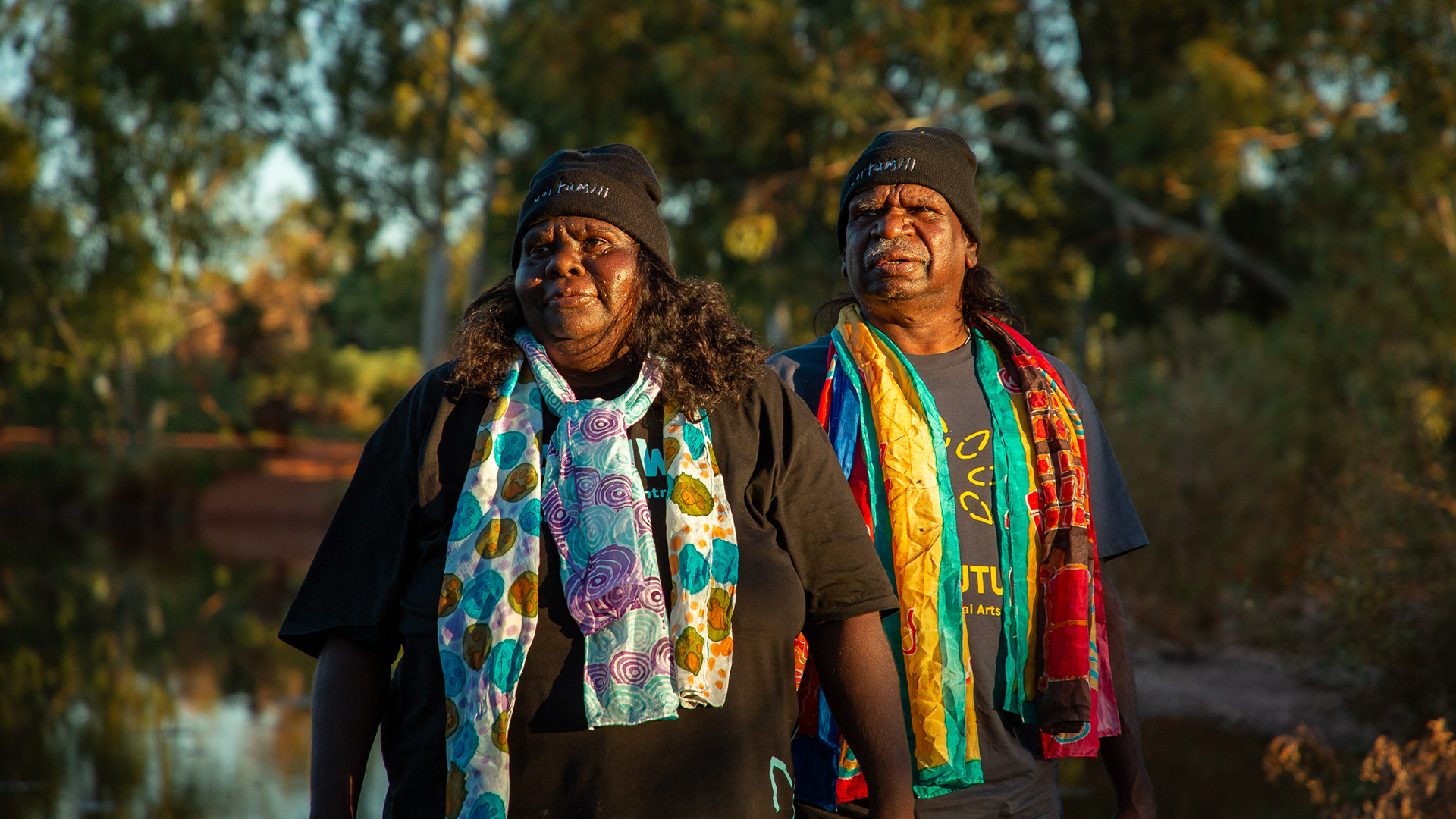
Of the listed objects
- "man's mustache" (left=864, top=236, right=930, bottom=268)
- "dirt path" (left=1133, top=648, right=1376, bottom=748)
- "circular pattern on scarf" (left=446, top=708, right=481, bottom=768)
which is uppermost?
"man's mustache" (left=864, top=236, right=930, bottom=268)

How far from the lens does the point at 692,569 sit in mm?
2057

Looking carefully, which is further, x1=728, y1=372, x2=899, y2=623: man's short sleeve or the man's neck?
the man's neck

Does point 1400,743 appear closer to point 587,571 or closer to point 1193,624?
point 1193,624

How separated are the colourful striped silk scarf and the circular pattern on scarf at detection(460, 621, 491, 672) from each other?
77 centimetres

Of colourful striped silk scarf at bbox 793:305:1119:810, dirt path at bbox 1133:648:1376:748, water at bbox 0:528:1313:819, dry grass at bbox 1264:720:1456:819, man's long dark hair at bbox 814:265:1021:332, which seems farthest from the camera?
dirt path at bbox 1133:648:1376:748

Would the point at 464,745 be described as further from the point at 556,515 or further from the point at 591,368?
the point at 591,368

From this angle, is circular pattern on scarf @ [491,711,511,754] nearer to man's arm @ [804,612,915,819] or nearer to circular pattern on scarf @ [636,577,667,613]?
circular pattern on scarf @ [636,577,667,613]

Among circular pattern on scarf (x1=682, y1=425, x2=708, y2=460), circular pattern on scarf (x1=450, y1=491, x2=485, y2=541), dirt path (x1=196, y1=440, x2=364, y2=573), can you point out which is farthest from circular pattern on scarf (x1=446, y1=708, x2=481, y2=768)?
dirt path (x1=196, y1=440, x2=364, y2=573)

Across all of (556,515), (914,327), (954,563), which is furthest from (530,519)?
(914,327)

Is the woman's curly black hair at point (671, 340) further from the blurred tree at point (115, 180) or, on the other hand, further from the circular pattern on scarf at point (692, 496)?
the blurred tree at point (115, 180)

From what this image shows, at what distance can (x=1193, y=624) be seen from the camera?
923 cm

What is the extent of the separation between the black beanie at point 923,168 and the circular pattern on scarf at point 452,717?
142 cm

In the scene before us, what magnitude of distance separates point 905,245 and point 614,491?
3.32 feet

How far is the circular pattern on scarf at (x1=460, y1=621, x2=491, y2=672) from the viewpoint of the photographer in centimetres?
198
